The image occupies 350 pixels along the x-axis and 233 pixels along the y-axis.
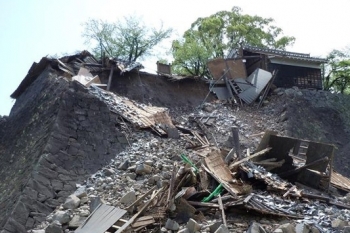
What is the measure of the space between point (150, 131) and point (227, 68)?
9291mm

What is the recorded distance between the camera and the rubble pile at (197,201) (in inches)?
310

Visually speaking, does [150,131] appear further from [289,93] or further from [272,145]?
[289,93]

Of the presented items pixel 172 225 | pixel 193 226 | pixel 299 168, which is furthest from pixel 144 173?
pixel 299 168

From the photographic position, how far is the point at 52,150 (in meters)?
11.4

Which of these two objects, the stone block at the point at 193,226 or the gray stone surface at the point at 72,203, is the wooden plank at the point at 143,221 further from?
the gray stone surface at the point at 72,203

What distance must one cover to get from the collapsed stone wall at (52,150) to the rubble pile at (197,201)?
474mm

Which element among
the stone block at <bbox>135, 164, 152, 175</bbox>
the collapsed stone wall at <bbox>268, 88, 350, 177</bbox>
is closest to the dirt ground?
the collapsed stone wall at <bbox>268, 88, 350, 177</bbox>

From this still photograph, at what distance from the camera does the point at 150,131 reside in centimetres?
1384

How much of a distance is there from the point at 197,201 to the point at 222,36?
812 inches

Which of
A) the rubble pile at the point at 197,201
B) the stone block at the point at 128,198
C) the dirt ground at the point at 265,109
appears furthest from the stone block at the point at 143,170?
the dirt ground at the point at 265,109

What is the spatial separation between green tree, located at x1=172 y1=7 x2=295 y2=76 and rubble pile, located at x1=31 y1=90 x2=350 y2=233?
1609cm

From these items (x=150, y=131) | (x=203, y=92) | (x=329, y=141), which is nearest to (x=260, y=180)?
(x=150, y=131)

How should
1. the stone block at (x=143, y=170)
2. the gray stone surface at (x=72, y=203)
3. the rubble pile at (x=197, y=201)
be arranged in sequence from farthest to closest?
the stone block at (x=143, y=170)
the gray stone surface at (x=72, y=203)
the rubble pile at (x=197, y=201)

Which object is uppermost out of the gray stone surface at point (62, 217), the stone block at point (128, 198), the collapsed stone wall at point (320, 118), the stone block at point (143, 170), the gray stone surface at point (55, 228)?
the collapsed stone wall at point (320, 118)
